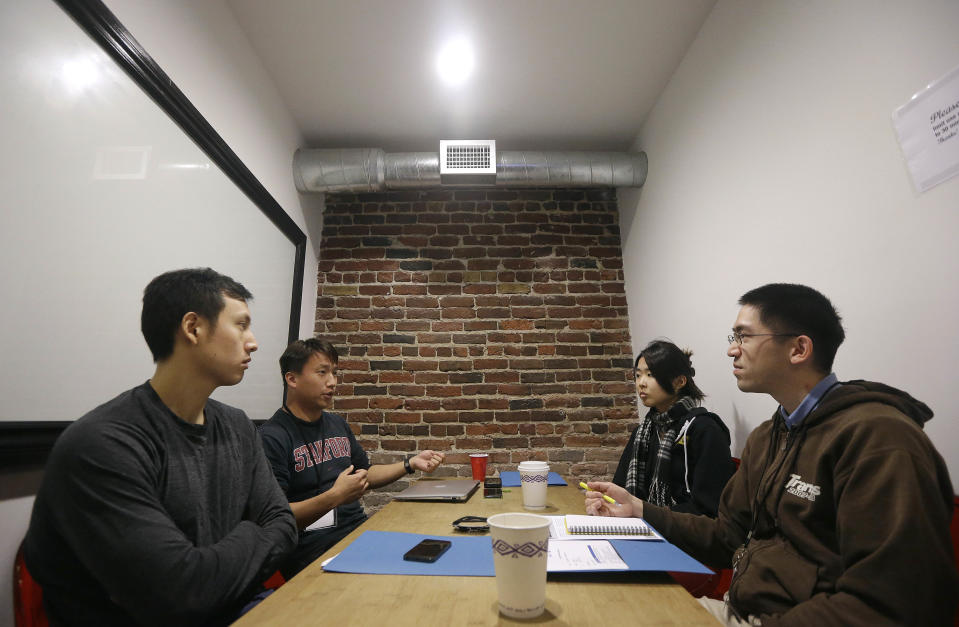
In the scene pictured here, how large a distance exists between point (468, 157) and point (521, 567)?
8.70 ft

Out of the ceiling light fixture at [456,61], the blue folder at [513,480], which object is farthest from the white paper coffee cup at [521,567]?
the ceiling light fixture at [456,61]

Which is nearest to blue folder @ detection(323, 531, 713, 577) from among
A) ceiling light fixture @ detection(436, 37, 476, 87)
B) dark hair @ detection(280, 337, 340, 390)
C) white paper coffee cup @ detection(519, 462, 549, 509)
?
white paper coffee cup @ detection(519, 462, 549, 509)

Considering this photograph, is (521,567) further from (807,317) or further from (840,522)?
(807,317)

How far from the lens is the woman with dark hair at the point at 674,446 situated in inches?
60.4

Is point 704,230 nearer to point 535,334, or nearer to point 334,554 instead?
point 535,334

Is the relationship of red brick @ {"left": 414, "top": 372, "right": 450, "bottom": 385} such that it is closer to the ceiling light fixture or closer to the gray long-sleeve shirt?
the ceiling light fixture

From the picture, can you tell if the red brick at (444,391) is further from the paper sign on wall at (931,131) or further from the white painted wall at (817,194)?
the paper sign on wall at (931,131)

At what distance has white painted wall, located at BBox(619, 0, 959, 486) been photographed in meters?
1.18

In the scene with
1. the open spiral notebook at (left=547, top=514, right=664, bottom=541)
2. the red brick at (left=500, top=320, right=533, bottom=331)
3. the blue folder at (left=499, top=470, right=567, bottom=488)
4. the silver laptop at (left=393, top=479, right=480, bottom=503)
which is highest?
the red brick at (left=500, top=320, right=533, bottom=331)

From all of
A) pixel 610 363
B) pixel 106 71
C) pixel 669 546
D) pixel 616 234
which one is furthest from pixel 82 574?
Answer: pixel 616 234

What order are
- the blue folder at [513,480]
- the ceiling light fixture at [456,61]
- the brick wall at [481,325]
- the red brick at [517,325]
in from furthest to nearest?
the red brick at [517,325] < the brick wall at [481,325] < the ceiling light fixture at [456,61] < the blue folder at [513,480]

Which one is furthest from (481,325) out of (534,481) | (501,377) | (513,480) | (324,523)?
(534,481)

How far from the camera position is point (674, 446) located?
5.68 feet

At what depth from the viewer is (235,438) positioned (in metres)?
1.16
